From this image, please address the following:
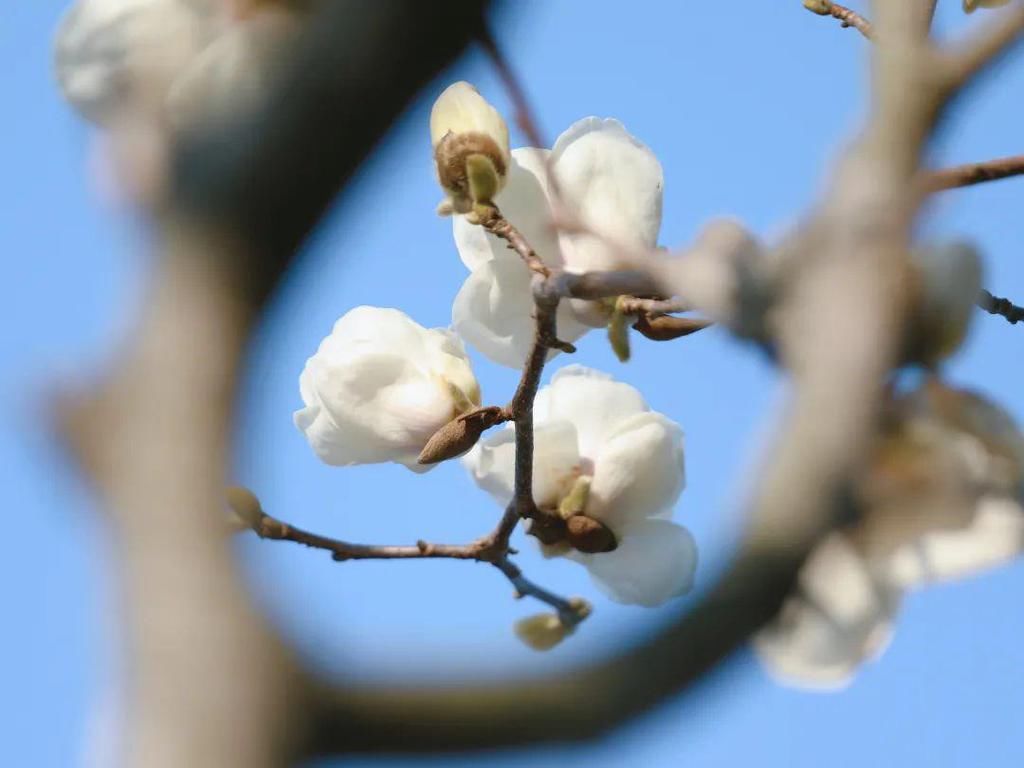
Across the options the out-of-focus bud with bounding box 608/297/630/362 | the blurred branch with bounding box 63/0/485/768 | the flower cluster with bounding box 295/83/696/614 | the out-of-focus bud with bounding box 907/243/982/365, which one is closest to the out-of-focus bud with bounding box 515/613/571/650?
the flower cluster with bounding box 295/83/696/614

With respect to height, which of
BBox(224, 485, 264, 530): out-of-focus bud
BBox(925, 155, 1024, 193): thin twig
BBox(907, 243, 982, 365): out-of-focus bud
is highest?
BBox(224, 485, 264, 530): out-of-focus bud

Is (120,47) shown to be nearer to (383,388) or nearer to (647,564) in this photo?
(383,388)

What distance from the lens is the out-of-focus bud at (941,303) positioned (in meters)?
0.48

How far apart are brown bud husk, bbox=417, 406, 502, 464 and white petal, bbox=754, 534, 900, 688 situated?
372 mm

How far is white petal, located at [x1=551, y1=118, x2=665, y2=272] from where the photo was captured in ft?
3.15

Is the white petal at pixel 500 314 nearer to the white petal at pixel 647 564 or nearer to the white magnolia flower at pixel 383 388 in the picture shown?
the white magnolia flower at pixel 383 388

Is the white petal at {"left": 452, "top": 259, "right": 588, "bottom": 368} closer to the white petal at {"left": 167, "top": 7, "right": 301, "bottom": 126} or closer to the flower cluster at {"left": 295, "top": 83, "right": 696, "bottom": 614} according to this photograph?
the flower cluster at {"left": 295, "top": 83, "right": 696, "bottom": 614}

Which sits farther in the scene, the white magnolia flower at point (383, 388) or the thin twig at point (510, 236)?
the white magnolia flower at point (383, 388)

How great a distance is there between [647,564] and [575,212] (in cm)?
31

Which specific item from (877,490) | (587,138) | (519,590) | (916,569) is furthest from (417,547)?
(877,490)

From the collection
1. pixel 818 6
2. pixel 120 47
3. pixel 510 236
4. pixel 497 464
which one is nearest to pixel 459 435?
pixel 497 464

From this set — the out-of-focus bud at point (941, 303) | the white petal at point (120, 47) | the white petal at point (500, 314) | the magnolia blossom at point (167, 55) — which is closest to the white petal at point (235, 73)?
the magnolia blossom at point (167, 55)

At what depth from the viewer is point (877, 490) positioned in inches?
15.0

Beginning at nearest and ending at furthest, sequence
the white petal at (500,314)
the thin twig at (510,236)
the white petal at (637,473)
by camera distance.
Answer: the thin twig at (510,236)
the white petal at (500,314)
the white petal at (637,473)
